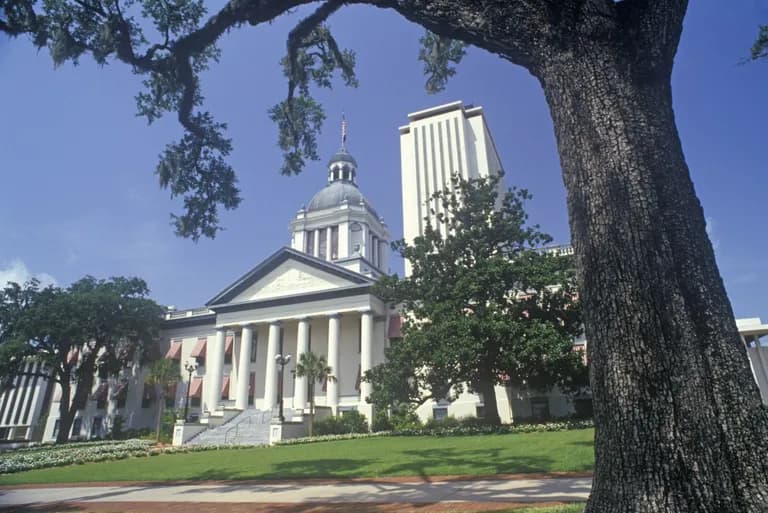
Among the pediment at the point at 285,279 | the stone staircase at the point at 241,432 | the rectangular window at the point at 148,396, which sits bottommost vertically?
the stone staircase at the point at 241,432

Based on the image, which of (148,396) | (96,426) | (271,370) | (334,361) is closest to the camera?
(334,361)

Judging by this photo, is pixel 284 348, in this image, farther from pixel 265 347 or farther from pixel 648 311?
pixel 648 311

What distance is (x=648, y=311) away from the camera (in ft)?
10.0

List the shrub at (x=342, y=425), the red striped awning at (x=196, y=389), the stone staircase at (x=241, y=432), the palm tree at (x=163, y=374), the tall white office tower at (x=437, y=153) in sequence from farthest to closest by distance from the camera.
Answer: the tall white office tower at (x=437, y=153), the red striped awning at (x=196, y=389), the palm tree at (x=163, y=374), the shrub at (x=342, y=425), the stone staircase at (x=241, y=432)

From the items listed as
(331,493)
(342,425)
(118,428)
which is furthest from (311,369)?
(331,493)

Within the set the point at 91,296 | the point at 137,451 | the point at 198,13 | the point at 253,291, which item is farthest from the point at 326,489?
the point at 91,296

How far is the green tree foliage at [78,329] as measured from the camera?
1587 inches

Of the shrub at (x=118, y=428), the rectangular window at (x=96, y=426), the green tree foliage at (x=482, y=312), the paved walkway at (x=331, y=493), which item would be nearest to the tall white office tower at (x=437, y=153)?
the green tree foliage at (x=482, y=312)

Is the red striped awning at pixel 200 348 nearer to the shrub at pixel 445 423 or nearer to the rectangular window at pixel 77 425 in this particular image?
the rectangular window at pixel 77 425

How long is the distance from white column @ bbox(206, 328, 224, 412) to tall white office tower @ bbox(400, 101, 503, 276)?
68.7 feet

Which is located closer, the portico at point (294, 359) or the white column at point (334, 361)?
the white column at point (334, 361)

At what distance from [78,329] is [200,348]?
1015 centimetres

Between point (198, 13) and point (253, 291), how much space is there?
37.3 meters

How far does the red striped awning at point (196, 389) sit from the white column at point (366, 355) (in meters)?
16.2
